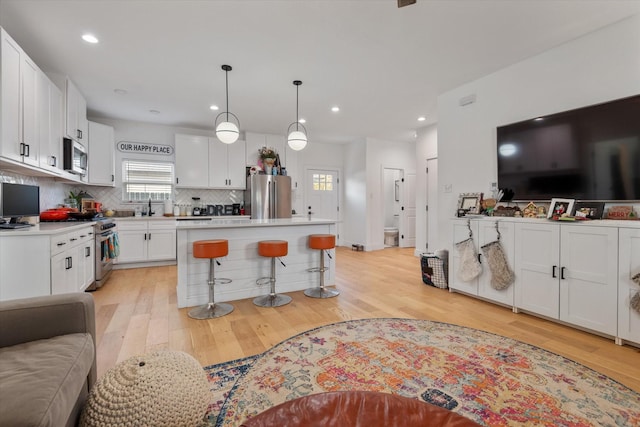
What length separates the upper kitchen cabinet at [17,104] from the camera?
2410 millimetres

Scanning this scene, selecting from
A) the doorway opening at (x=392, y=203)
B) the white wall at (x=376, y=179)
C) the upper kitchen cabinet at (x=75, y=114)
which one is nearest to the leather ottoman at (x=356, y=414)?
the upper kitchen cabinet at (x=75, y=114)

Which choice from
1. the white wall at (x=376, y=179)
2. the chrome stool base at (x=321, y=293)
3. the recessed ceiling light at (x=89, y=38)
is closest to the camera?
the recessed ceiling light at (x=89, y=38)

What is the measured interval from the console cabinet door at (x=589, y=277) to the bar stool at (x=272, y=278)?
2748 millimetres

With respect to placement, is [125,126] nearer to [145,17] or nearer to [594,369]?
[145,17]

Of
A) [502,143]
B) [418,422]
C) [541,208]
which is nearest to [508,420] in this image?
[418,422]

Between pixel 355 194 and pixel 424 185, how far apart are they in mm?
1789

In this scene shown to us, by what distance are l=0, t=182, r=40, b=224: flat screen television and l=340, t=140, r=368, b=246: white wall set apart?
574 centimetres

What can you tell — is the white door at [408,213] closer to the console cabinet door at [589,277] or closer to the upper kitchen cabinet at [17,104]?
the console cabinet door at [589,277]

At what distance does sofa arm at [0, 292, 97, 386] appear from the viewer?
51.9 inches

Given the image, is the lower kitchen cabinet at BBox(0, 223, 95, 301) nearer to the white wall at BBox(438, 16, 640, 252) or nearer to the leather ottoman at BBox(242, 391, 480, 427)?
the leather ottoman at BBox(242, 391, 480, 427)

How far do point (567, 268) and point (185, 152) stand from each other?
6.18m

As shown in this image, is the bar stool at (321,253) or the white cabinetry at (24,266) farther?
the bar stool at (321,253)

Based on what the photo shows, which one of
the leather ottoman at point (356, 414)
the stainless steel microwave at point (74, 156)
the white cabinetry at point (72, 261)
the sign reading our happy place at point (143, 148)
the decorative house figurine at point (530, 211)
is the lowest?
the leather ottoman at point (356, 414)

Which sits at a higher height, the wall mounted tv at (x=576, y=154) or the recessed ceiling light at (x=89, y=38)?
the recessed ceiling light at (x=89, y=38)
